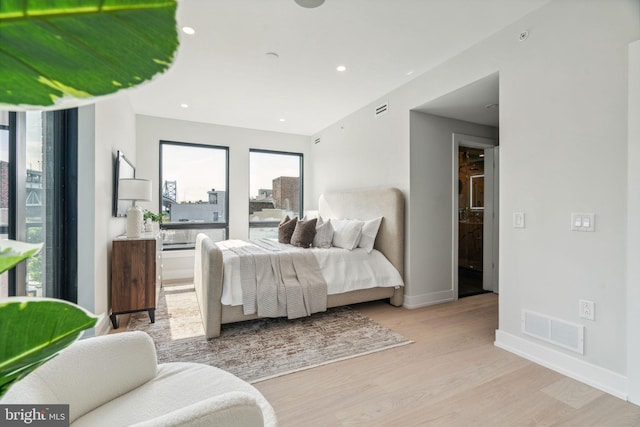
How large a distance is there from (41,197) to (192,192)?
316 cm

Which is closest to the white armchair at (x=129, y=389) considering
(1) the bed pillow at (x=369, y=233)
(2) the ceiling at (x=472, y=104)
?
(1) the bed pillow at (x=369, y=233)

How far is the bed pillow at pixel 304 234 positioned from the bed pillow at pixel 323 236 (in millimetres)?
64

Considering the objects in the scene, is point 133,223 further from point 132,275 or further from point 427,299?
point 427,299

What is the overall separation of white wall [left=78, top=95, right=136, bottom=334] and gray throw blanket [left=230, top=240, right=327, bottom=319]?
3.75 feet

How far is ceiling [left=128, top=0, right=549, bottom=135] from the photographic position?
86.8 inches

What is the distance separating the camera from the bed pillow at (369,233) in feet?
11.7

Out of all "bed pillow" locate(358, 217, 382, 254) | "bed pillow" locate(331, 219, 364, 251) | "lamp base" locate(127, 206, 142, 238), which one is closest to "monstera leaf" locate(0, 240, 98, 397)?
"lamp base" locate(127, 206, 142, 238)

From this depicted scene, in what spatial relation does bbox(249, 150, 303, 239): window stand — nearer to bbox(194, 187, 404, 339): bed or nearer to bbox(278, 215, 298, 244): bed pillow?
bbox(194, 187, 404, 339): bed

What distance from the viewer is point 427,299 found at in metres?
3.51

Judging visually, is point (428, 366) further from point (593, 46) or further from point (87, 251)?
point (87, 251)

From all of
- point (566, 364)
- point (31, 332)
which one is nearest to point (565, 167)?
point (566, 364)

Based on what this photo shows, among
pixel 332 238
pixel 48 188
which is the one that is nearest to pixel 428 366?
pixel 332 238

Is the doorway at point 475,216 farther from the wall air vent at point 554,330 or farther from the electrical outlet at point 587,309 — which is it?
the electrical outlet at point 587,309

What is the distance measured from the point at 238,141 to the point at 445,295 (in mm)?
4148
